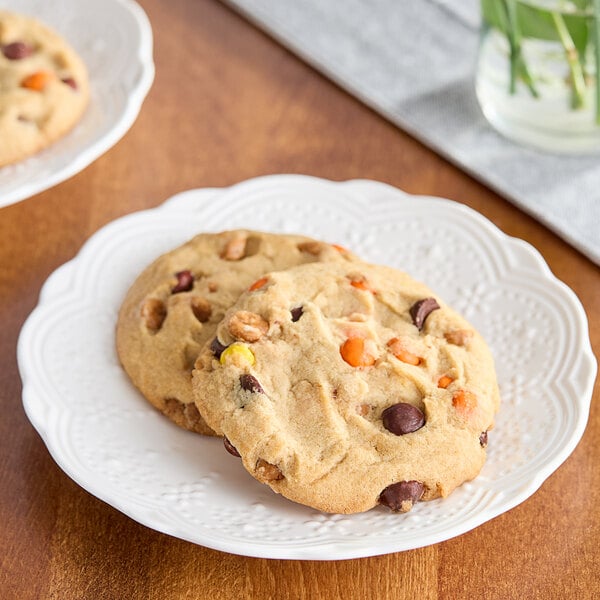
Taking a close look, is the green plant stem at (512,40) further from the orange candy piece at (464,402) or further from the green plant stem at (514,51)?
the orange candy piece at (464,402)

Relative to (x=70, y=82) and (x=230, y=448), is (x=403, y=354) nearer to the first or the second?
(x=230, y=448)

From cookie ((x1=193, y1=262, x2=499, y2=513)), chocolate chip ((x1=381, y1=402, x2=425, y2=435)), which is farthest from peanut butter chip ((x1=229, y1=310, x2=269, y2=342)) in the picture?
chocolate chip ((x1=381, y1=402, x2=425, y2=435))

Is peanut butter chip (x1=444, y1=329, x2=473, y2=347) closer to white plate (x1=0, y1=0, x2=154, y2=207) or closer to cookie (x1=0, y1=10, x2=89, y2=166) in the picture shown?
white plate (x1=0, y1=0, x2=154, y2=207)

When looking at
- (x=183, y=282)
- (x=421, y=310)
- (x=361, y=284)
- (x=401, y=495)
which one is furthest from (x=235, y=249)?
(x=401, y=495)

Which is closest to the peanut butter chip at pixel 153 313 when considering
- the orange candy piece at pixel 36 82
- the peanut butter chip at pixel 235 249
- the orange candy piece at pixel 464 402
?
the peanut butter chip at pixel 235 249

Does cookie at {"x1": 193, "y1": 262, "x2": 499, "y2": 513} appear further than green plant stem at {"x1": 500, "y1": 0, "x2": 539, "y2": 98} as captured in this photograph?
No
